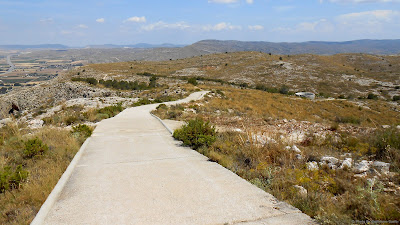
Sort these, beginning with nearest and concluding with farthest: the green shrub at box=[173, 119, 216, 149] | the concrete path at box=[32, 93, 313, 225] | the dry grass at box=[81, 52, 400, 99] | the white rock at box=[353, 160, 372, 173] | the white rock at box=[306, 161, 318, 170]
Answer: the concrete path at box=[32, 93, 313, 225]
the white rock at box=[353, 160, 372, 173]
the white rock at box=[306, 161, 318, 170]
the green shrub at box=[173, 119, 216, 149]
the dry grass at box=[81, 52, 400, 99]

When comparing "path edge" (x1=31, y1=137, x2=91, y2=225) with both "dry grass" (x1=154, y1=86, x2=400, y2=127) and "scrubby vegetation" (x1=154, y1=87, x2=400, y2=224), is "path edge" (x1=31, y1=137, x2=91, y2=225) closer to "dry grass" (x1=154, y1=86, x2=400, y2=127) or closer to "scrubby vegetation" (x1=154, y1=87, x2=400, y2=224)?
"scrubby vegetation" (x1=154, y1=87, x2=400, y2=224)

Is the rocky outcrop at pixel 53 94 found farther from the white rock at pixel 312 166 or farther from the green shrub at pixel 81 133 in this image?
the white rock at pixel 312 166

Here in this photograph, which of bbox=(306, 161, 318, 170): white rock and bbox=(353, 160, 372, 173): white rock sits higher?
bbox=(353, 160, 372, 173): white rock

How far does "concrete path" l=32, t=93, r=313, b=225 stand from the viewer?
11.8 feet

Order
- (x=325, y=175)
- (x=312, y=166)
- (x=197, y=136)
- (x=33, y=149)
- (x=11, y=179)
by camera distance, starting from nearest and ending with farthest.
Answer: (x=11, y=179)
(x=325, y=175)
(x=312, y=166)
(x=33, y=149)
(x=197, y=136)

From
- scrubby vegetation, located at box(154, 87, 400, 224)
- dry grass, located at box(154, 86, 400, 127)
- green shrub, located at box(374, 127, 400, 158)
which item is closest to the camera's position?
scrubby vegetation, located at box(154, 87, 400, 224)

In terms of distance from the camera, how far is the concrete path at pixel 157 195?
141 inches

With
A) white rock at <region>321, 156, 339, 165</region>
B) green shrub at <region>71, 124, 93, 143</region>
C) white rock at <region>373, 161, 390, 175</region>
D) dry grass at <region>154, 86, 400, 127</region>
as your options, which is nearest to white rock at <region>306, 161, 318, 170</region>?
white rock at <region>321, 156, 339, 165</region>

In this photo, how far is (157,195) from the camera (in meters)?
4.35

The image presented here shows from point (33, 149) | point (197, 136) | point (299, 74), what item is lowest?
point (299, 74)

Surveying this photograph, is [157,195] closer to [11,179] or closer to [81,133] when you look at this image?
[11,179]

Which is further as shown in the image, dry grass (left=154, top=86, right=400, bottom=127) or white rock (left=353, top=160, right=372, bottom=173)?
dry grass (left=154, top=86, right=400, bottom=127)

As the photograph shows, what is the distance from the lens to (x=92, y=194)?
448 cm

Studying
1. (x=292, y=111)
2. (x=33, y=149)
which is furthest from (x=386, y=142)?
(x=292, y=111)
